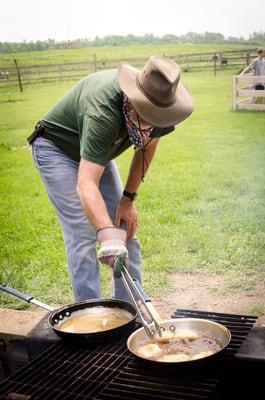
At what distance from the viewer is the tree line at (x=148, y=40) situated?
3391 millimetres

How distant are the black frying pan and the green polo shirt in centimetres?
64

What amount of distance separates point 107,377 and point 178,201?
2.44 meters

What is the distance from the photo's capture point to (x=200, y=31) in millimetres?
3412

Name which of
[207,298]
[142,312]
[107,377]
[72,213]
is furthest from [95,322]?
[207,298]

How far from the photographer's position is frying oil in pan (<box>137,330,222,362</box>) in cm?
190

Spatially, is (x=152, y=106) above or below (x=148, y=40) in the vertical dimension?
below

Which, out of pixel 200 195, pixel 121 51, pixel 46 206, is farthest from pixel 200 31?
pixel 46 206

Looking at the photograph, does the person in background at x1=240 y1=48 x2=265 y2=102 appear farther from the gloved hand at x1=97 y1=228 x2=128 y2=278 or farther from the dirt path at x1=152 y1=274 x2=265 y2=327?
the gloved hand at x1=97 y1=228 x2=128 y2=278

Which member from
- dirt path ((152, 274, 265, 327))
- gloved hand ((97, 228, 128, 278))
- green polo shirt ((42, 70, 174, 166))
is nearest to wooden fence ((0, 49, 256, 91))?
green polo shirt ((42, 70, 174, 166))

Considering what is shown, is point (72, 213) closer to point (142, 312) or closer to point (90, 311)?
point (90, 311)

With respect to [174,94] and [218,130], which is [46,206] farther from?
[174,94]

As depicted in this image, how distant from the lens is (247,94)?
3.59 metres

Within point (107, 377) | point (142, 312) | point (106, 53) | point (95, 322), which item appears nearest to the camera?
point (107, 377)

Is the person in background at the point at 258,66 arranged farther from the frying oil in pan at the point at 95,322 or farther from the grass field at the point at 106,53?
the frying oil in pan at the point at 95,322
